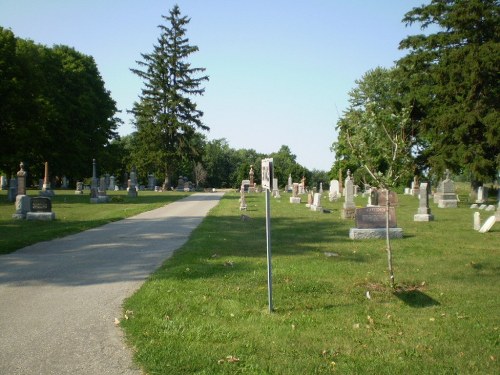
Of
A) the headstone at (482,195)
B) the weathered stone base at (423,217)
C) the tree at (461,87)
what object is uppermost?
the tree at (461,87)

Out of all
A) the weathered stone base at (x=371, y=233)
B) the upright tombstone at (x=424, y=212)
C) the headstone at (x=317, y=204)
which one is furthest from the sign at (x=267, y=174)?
the headstone at (x=317, y=204)

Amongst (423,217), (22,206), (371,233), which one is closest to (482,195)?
(423,217)

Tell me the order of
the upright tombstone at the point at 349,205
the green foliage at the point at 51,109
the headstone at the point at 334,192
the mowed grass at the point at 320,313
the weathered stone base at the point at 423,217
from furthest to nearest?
the headstone at the point at 334,192 → the green foliage at the point at 51,109 → the upright tombstone at the point at 349,205 → the weathered stone base at the point at 423,217 → the mowed grass at the point at 320,313

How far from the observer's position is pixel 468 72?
30500mm

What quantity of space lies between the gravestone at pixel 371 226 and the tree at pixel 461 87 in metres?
19.0

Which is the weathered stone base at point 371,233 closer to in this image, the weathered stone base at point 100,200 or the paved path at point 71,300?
the paved path at point 71,300

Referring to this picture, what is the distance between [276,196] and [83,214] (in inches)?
795

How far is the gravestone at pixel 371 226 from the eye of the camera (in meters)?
13.6

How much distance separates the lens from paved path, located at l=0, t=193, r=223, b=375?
180 inches

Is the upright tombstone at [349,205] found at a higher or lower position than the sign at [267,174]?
lower

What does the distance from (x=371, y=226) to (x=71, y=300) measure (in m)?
9.43

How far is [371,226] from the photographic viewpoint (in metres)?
13.8

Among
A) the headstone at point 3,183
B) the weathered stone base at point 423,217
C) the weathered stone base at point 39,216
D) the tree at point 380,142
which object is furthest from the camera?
the headstone at point 3,183

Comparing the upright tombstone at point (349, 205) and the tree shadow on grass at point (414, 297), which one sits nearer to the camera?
the tree shadow on grass at point (414, 297)
